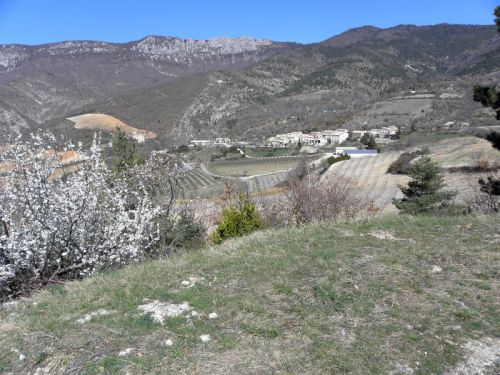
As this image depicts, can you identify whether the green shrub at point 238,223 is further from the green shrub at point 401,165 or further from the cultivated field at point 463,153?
the green shrub at point 401,165

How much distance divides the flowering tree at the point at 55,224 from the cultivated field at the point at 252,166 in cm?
4988

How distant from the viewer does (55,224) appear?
23.0ft

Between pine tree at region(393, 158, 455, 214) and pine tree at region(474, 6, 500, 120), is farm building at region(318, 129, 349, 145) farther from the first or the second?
pine tree at region(474, 6, 500, 120)

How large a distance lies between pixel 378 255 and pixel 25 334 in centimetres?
458

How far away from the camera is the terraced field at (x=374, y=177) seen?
24.4 m

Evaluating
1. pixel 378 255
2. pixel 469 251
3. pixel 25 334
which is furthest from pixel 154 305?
pixel 469 251

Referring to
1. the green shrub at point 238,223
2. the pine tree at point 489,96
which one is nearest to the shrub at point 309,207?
the green shrub at point 238,223

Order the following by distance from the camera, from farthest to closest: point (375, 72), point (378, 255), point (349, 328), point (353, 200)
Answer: point (375, 72)
point (353, 200)
point (378, 255)
point (349, 328)

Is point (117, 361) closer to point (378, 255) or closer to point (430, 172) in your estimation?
point (378, 255)

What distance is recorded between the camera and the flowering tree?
6.81 m

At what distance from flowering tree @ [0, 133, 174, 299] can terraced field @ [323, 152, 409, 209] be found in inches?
561

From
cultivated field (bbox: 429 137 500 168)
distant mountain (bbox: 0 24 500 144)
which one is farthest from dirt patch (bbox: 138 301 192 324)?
distant mountain (bbox: 0 24 500 144)

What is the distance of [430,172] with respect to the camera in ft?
51.3

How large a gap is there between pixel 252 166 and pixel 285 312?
198 ft
